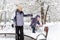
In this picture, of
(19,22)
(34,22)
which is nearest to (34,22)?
(34,22)

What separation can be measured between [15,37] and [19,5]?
0.70 feet

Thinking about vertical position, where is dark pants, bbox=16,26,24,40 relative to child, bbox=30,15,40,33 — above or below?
below

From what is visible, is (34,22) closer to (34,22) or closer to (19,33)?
(34,22)

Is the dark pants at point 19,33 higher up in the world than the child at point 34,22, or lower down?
lower down

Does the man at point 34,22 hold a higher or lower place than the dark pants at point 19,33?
higher

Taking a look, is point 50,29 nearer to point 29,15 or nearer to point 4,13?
point 29,15

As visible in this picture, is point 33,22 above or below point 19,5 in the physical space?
below

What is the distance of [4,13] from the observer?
3.85 ft

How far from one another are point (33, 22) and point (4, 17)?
0.64ft

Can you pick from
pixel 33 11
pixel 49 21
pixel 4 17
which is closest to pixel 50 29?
pixel 49 21

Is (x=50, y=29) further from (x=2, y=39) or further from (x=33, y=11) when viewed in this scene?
(x=2, y=39)

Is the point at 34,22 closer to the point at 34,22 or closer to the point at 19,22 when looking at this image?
the point at 34,22

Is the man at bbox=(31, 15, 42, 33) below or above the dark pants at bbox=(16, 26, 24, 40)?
above

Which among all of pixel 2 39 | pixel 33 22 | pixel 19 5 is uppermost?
pixel 19 5
